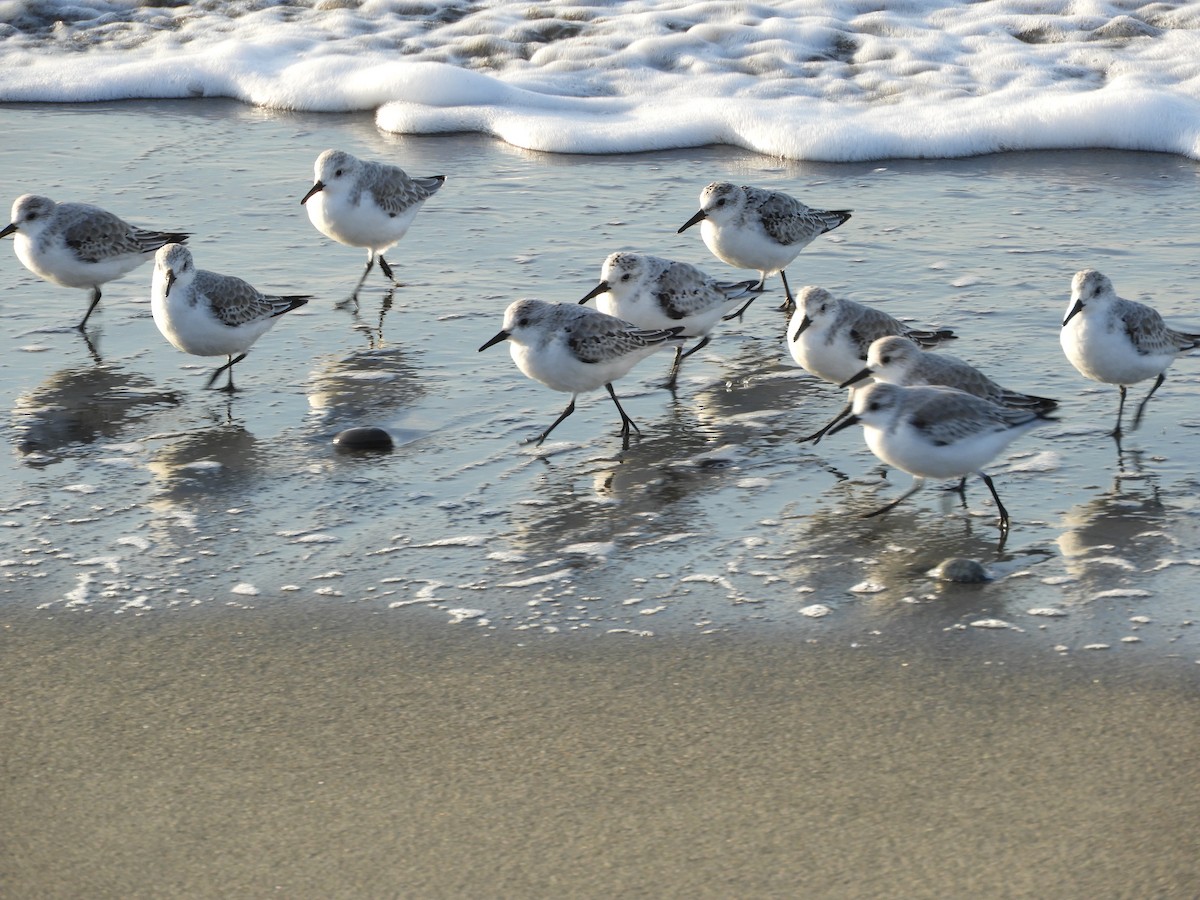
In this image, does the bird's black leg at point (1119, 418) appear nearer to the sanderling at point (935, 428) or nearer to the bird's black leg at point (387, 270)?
the sanderling at point (935, 428)

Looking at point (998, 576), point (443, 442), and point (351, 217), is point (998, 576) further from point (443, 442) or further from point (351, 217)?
point (351, 217)

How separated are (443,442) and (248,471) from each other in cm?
84

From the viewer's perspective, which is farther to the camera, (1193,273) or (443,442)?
(1193,273)

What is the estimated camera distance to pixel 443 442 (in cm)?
665

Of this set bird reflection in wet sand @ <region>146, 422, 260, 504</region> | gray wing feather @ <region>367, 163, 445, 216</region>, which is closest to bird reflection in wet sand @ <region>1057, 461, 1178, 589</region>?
bird reflection in wet sand @ <region>146, 422, 260, 504</region>

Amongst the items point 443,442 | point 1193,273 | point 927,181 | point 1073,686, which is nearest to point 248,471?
point 443,442

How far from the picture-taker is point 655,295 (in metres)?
7.55

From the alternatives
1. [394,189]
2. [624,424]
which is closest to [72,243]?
[394,189]

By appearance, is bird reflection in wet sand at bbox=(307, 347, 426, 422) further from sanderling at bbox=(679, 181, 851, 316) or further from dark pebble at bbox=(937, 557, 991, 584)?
dark pebble at bbox=(937, 557, 991, 584)

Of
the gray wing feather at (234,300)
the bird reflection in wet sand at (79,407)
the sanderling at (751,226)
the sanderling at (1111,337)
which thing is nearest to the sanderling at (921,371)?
the sanderling at (1111,337)

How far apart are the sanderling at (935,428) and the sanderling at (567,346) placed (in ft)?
3.94

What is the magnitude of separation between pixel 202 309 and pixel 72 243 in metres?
1.40

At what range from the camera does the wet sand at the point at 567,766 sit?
3682mm

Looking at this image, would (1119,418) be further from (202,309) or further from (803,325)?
(202,309)
